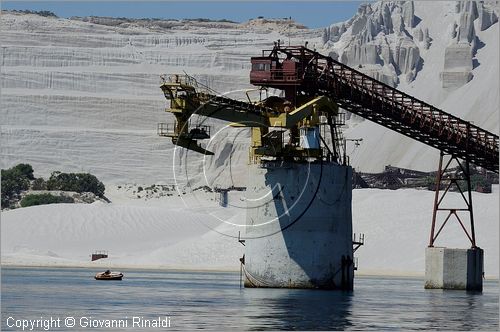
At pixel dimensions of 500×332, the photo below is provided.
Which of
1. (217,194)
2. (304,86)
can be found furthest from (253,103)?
(217,194)

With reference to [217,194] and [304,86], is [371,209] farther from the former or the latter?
[217,194]

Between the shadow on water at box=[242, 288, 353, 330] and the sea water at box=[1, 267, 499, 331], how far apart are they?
38mm

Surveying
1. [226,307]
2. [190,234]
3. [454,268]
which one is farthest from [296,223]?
[190,234]

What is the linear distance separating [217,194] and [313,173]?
381 ft

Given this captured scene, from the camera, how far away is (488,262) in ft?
346

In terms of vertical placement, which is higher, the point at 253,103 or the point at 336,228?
the point at 253,103

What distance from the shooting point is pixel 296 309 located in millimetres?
66062

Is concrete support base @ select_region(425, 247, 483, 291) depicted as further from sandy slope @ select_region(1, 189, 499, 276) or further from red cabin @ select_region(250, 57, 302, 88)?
sandy slope @ select_region(1, 189, 499, 276)

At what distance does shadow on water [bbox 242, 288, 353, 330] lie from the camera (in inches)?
2279

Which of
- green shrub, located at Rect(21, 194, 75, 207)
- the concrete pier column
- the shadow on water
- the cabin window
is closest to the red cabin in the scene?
the cabin window

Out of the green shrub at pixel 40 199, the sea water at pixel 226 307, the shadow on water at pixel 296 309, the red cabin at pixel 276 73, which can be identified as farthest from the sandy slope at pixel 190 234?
the shadow on water at pixel 296 309

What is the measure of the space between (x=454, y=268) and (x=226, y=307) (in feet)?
79.4

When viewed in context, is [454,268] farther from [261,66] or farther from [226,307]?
[226,307]

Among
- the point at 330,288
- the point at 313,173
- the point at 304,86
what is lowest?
the point at 330,288
